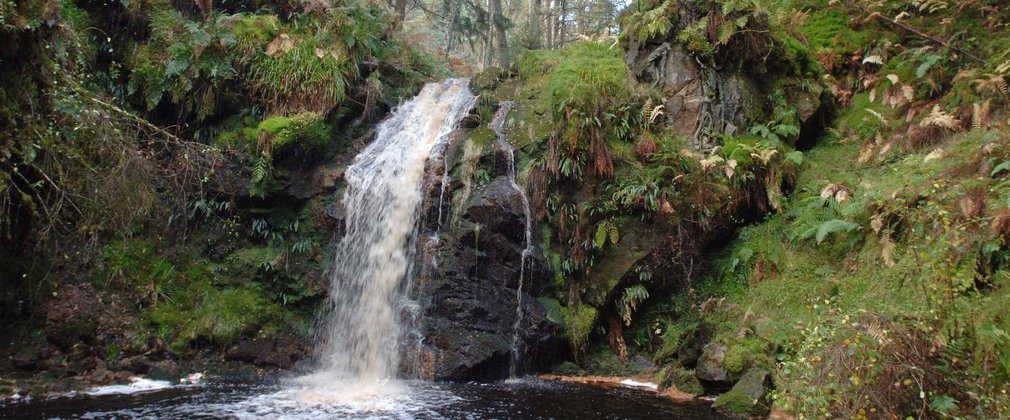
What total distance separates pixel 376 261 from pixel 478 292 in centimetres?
181

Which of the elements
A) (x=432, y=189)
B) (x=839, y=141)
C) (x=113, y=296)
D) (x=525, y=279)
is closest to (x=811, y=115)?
(x=839, y=141)

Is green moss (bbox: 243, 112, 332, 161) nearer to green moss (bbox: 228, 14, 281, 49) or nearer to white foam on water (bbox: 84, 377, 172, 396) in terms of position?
green moss (bbox: 228, 14, 281, 49)

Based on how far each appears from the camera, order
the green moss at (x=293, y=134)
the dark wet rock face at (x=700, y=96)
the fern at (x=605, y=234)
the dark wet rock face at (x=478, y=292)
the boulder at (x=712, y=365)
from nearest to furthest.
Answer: the boulder at (x=712, y=365)
the dark wet rock face at (x=478, y=292)
the fern at (x=605, y=234)
the green moss at (x=293, y=134)
the dark wet rock face at (x=700, y=96)

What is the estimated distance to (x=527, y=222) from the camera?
8.75 m

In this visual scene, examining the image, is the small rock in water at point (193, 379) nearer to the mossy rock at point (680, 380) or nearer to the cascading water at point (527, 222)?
the cascading water at point (527, 222)

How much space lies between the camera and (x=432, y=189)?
9.05 m

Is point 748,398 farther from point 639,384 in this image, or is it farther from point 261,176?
point 261,176

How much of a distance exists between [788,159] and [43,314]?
36.6 feet

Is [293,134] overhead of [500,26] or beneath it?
beneath

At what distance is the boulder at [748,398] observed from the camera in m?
5.64

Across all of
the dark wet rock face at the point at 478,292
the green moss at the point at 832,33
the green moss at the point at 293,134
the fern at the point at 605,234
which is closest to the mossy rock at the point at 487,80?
the green moss at the point at 293,134

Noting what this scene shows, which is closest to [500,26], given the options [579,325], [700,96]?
[700,96]

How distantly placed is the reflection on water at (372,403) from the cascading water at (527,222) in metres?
0.78

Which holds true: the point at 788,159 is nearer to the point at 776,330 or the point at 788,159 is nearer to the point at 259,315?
the point at 776,330
